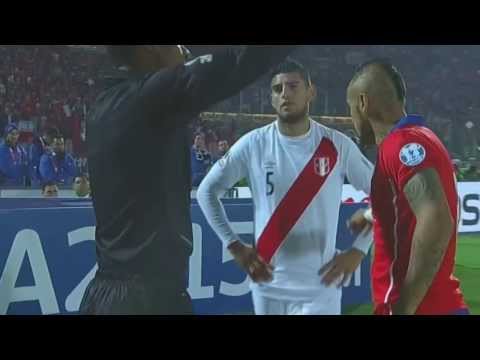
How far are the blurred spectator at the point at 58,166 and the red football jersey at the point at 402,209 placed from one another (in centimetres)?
140

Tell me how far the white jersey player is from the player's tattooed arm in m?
0.25

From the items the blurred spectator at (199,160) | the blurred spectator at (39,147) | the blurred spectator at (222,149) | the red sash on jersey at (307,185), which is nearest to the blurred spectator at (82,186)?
the blurred spectator at (39,147)

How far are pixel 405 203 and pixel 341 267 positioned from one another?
0.44 metres

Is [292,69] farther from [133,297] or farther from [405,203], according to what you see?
[133,297]

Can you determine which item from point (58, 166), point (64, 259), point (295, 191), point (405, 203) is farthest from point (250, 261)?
point (58, 166)

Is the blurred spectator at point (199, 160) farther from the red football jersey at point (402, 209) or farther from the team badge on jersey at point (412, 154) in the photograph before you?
the team badge on jersey at point (412, 154)

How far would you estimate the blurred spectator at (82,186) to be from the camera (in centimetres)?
362

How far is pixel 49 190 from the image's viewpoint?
3.65 meters

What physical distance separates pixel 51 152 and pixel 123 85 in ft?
1.52
